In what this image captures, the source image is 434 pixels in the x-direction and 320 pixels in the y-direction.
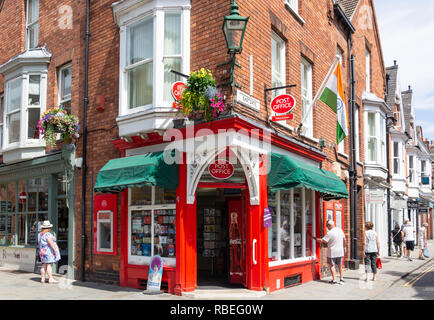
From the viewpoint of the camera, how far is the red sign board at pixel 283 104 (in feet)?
32.9

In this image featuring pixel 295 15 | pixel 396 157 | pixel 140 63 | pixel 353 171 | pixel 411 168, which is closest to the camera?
pixel 140 63

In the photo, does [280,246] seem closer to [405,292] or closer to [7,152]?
[405,292]

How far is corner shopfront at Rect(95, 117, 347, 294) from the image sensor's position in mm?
9586

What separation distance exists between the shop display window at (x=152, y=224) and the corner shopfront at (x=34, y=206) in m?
2.47

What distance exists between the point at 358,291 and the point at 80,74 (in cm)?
945

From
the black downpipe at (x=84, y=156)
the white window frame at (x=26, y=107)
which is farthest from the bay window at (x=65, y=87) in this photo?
the black downpipe at (x=84, y=156)

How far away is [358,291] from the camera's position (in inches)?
429

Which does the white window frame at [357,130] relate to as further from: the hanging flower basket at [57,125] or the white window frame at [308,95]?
the hanging flower basket at [57,125]

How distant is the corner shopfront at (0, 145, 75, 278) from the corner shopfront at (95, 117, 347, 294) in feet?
6.01

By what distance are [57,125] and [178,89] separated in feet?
14.1

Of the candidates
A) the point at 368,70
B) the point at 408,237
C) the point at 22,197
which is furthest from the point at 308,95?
the point at 408,237

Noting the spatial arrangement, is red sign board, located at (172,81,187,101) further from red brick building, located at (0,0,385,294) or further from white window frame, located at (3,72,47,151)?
white window frame, located at (3,72,47,151)

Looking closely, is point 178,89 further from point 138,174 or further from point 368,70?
point 368,70

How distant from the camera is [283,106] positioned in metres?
10.2
